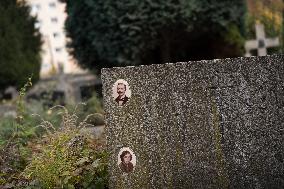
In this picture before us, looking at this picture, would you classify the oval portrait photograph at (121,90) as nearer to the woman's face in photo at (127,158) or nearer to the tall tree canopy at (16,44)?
the woman's face in photo at (127,158)

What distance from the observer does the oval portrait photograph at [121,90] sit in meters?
3.11

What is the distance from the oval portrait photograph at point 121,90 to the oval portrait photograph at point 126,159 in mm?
326

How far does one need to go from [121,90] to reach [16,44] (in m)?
9.46

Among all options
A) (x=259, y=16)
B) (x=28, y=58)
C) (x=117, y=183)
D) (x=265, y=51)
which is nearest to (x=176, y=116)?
(x=117, y=183)

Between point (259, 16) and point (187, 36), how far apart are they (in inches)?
276

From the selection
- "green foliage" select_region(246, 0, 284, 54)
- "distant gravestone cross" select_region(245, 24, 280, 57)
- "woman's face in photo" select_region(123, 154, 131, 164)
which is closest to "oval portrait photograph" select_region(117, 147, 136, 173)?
"woman's face in photo" select_region(123, 154, 131, 164)

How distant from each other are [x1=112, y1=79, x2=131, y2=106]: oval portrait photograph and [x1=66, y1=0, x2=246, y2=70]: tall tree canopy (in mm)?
5335

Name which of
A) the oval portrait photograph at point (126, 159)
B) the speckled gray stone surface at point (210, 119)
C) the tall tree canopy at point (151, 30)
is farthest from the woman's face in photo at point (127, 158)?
the tall tree canopy at point (151, 30)

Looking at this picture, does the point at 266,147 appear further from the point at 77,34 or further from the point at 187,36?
the point at 77,34

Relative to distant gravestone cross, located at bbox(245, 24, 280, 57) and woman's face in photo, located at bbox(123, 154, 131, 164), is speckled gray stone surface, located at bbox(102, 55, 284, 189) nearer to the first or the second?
woman's face in photo, located at bbox(123, 154, 131, 164)

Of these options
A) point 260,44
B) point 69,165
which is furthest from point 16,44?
point 69,165

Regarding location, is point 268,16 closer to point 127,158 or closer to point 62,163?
point 62,163

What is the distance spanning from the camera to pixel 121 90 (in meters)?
3.11

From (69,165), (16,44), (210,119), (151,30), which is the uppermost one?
(16,44)
